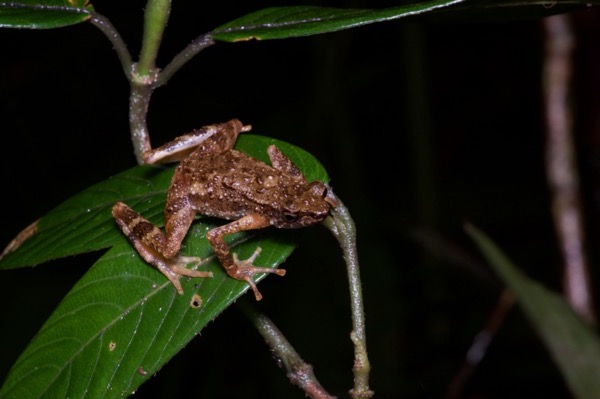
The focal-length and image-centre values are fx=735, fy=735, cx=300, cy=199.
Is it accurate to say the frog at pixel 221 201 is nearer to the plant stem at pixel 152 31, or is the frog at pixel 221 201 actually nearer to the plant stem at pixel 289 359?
the plant stem at pixel 289 359

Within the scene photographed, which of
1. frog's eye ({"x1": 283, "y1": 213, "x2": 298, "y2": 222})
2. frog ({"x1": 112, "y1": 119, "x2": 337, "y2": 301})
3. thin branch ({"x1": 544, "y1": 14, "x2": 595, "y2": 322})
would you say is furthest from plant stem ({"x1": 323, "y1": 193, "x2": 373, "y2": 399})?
thin branch ({"x1": 544, "y1": 14, "x2": 595, "y2": 322})

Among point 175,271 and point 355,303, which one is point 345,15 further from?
point 175,271

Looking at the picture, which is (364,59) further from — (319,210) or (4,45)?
(319,210)

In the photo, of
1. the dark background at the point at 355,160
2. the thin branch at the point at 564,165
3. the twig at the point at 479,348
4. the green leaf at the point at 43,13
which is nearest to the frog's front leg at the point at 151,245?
the green leaf at the point at 43,13

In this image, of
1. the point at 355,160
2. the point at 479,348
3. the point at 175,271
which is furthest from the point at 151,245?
the point at 479,348

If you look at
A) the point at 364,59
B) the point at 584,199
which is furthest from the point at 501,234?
the point at 364,59
